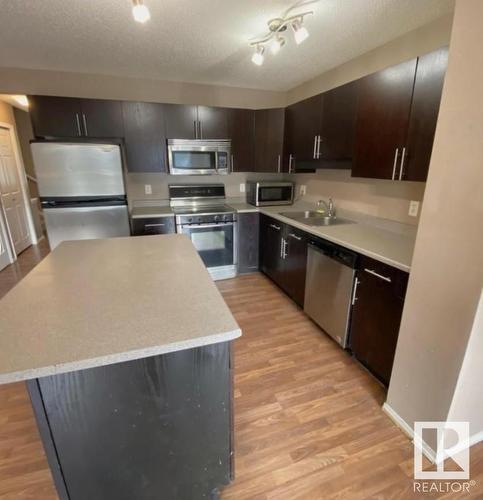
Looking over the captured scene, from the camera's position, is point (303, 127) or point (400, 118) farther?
point (303, 127)

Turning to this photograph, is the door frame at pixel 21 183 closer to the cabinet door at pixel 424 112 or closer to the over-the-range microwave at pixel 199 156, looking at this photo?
the over-the-range microwave at pixel 199 156

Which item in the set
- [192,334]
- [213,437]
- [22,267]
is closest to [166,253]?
[192,334]

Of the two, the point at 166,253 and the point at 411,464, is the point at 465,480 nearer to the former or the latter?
the point at 411,464

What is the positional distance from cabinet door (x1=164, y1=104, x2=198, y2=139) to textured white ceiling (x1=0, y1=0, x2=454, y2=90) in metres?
0.37

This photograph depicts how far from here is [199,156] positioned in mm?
3289

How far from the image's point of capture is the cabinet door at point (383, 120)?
1724 millimetres

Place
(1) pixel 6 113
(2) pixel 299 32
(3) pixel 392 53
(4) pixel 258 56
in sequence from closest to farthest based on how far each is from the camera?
1. (2) pixel 299 32
2. (4) pixel 258 56
3. (3) pixel 392 53
4. (1) pixel 6 113

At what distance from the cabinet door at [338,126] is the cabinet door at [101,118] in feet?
7.03

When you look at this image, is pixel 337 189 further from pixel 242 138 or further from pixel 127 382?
pixel 127 382

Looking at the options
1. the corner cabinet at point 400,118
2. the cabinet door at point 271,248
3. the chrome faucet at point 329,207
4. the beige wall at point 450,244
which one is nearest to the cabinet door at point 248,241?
the cabinet door at point 271,248

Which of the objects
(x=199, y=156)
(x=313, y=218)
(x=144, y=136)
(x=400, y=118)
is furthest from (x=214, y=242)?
(x=400, y=118)

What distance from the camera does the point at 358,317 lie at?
1949mm

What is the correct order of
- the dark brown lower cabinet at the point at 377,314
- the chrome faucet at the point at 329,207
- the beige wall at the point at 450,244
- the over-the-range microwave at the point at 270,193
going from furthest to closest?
the over-the-range microwave at the point at 270,193 → the chrome faucet at the point at 329,207 → the dark brown lower cabinet at the point at 377,314 → the beige wall at the point at 450,244

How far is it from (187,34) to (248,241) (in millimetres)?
2138
